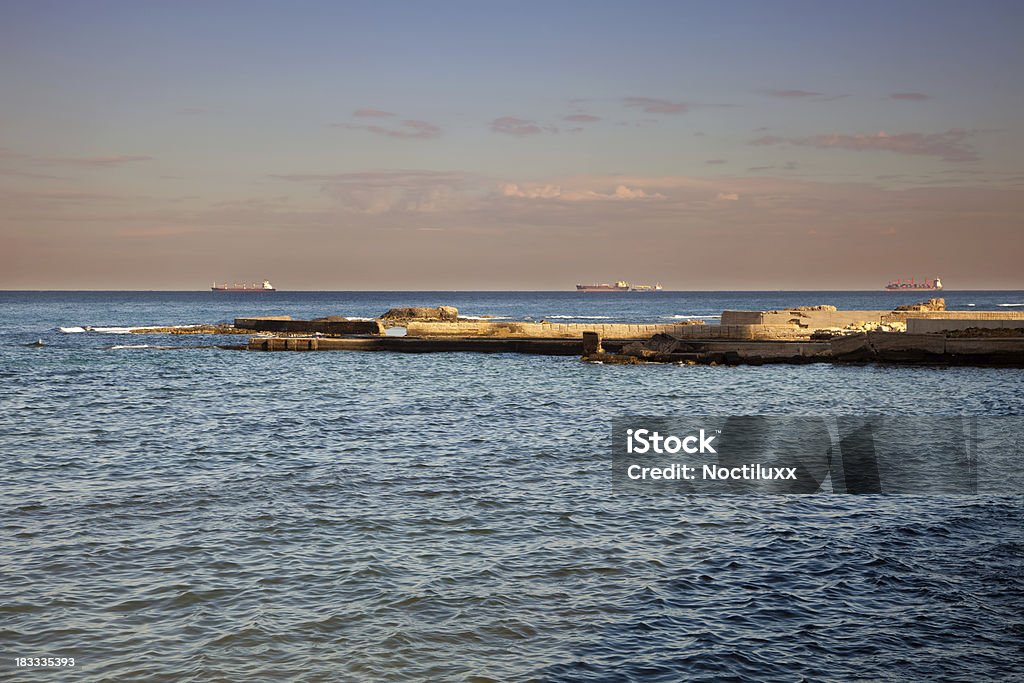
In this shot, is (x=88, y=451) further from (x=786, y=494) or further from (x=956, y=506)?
(x=956, y=506)

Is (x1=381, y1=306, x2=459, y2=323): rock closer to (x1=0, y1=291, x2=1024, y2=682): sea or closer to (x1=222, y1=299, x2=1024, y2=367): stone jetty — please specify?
(x1=222, y1=299, x2=1024, y2=367): stone jetty

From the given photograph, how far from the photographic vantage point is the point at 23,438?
23797 millimetres

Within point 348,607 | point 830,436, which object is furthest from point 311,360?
point 348,607

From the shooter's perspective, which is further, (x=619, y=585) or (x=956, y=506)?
(x=956, y=506)

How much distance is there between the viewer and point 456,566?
12.7 meters

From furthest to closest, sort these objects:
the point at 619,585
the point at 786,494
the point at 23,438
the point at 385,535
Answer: the point at 23,438
the point at 786,494
the point at 385,535
the point at 619,585

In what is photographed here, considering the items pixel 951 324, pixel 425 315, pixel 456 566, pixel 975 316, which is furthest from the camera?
pixel 425 315

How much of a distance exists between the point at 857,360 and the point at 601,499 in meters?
33.0

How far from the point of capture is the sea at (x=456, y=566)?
31.8ft

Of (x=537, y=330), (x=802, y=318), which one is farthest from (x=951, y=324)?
(x=537, y=330)

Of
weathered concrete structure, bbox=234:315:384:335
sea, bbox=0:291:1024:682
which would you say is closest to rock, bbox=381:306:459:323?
weathered concrete structure, bbox=234:315:384:335

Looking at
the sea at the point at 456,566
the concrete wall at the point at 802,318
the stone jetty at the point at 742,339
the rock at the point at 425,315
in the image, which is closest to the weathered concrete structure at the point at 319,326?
the stone jetty at the point at 742,339

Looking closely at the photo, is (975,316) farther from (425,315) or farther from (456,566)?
(456,566)

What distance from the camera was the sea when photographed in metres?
9.68
